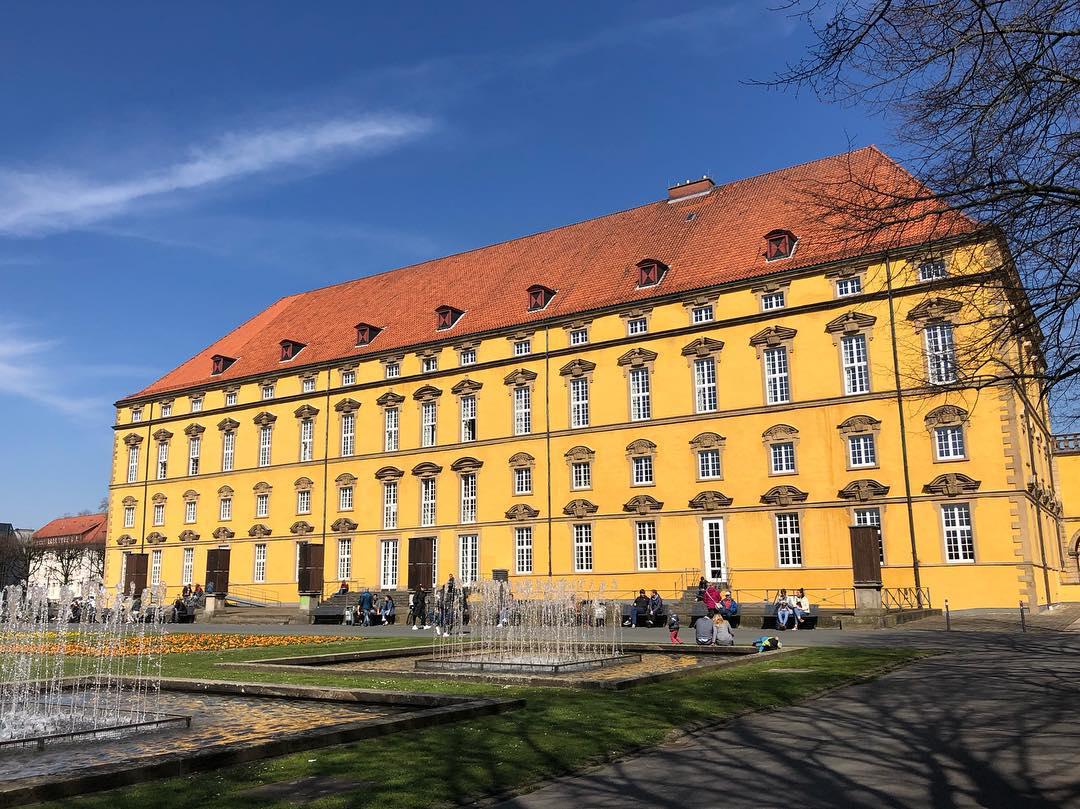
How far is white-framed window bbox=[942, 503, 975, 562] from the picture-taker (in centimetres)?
3375

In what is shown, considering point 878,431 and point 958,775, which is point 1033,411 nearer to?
point 878,431

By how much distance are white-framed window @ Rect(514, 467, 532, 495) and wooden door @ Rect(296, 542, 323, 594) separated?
1111cm

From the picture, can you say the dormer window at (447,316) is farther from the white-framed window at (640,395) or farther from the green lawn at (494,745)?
the green lawn at (494,745)

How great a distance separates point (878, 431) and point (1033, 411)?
7.99 metres

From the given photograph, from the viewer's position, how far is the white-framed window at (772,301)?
3909 centimetres

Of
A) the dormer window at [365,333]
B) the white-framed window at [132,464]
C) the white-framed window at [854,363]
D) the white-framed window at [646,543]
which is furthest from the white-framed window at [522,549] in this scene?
the white-framed window at [132,464]

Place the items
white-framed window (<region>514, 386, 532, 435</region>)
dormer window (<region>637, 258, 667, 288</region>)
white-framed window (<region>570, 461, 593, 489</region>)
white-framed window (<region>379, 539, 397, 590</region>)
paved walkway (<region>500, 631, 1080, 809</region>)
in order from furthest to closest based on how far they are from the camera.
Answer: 1. white-framed window (<region>379, 539, 397, 590</region>)
2. white-framed window (<region>514, 386, 532, 435</region>)
3. dormer window (<region>637, 258, 667, 288</region>)
4. white-framed window (<region>570, 461, 593, 489</region>)
5. paved walkway (<region>500, 631, 1080, 809</region>)

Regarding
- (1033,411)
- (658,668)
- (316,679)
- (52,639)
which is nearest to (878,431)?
(1033,411)

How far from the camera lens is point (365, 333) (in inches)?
2109

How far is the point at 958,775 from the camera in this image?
27.5ft

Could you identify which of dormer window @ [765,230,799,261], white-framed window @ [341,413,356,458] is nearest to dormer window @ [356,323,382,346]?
white-framed window @ [341,413,356,458]

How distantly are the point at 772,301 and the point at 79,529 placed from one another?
104459 millimetres

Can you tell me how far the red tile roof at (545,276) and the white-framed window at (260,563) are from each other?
1052cm

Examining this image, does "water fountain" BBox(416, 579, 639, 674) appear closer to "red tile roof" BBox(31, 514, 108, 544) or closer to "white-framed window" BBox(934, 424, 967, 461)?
"white-framed window" BBox(934, 424, 967, 461)
